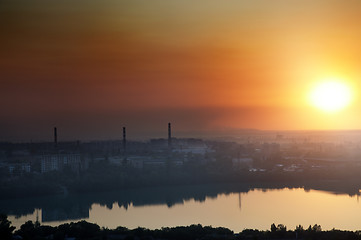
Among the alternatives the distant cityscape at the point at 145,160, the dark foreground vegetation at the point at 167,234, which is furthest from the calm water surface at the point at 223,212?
the distant cityscape at the point at 145,160

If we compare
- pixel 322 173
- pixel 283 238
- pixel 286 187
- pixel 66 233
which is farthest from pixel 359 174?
pixel 66 233

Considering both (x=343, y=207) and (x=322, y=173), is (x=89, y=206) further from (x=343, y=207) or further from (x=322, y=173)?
(x=322, y=173)

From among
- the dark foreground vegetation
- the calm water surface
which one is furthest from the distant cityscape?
the dark foreground vegetation

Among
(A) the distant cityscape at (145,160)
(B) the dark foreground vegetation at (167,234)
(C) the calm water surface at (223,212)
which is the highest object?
(A) the distant cityscape at (145,160)

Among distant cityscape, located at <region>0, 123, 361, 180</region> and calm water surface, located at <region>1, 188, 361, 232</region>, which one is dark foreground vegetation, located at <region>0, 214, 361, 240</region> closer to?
calm water surface, located at <region>1, 188, 361, 232</region>

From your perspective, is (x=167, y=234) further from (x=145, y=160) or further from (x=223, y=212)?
(x=145, y=160)

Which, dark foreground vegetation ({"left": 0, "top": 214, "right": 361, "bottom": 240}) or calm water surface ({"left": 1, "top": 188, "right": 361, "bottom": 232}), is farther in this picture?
calm water surface ({"left": 1, "top": 188, "right": 361, "bottom": 232})

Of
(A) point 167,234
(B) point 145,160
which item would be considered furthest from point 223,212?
(B) point 145,160

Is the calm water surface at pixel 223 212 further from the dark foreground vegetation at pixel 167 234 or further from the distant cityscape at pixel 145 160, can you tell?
the distant cityscape at pixel 145 160
